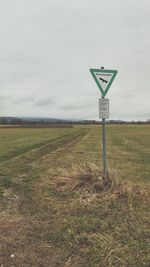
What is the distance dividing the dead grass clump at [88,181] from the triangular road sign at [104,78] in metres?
2.24

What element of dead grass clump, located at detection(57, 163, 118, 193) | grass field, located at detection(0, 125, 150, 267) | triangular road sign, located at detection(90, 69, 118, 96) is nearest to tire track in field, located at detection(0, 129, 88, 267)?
grass field, located at detection(0, 125, 150, 267)

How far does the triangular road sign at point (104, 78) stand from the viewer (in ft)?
25.0

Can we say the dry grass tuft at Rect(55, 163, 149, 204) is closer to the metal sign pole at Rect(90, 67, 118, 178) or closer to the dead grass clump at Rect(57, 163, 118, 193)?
the dead grass clump at Rect(57, 163, 118, 193)

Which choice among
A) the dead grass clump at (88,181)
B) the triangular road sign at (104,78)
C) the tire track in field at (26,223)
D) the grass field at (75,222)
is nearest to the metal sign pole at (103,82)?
the triangular road sign at (104,78)

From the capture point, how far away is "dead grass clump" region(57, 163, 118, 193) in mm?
7766

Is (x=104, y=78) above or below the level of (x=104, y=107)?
above

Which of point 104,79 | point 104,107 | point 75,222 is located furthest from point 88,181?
point 104,79

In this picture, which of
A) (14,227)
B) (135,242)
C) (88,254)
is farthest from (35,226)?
(135,242)

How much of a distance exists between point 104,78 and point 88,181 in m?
2.83

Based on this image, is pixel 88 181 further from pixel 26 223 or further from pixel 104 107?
pixel 26 223

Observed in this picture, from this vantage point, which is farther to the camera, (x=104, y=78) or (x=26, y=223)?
(x=104, y=78)

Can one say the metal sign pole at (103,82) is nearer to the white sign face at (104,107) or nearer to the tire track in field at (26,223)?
the white sign face at (104,107)

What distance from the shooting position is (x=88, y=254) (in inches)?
171

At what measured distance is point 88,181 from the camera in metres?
8.19
